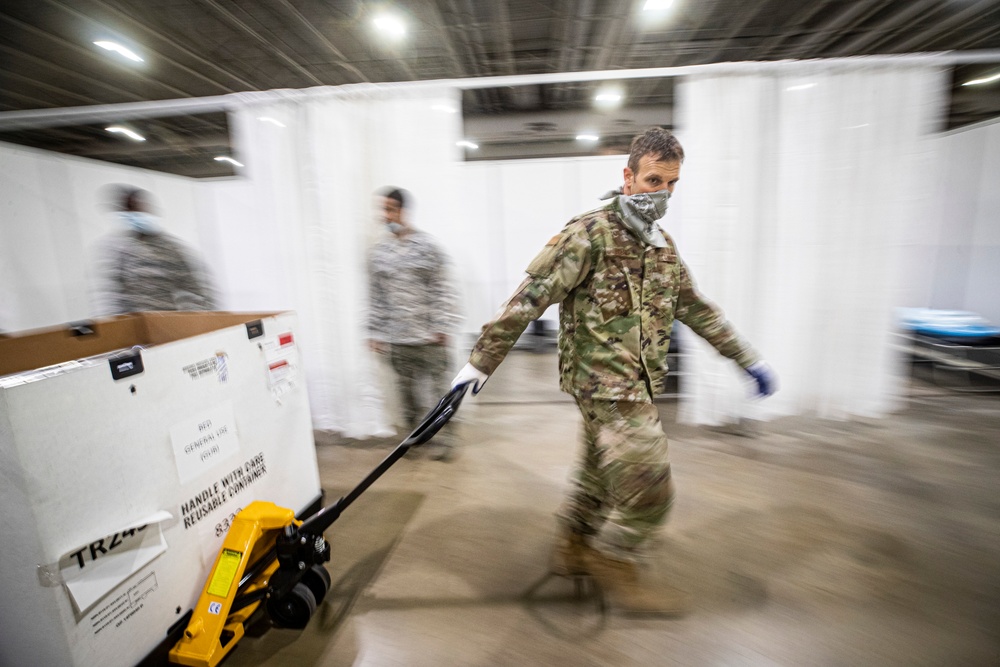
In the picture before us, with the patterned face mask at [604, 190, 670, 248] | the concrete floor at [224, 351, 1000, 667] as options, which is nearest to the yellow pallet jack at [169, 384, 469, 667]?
the concrete floor at [224, 351, 1000, 667]

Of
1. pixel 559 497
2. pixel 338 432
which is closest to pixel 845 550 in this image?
pixel 559 497

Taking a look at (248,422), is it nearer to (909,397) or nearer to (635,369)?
(635,369)

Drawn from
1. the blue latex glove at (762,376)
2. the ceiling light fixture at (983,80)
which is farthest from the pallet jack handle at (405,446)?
the ceiling light fixture at (983,80)

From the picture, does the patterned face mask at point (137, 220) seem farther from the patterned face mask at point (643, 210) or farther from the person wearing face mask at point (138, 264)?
the patterned face mask at point (643, 210)

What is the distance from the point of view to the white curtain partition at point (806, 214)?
2279 millimetres

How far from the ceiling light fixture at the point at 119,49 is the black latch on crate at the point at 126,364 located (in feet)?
9.82

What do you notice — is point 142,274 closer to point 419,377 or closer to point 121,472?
point 419,377

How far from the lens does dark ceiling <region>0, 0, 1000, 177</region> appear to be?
2.35 meters

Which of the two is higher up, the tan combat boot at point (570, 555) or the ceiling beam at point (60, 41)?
the ceiling beam at point (60, 41)

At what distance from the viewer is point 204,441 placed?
1.25m

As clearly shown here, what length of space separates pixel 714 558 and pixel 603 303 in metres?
1.13

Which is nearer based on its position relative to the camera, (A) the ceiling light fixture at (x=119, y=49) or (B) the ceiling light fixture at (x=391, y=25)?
(B) the ceiling light fixture at (x=391, y=25)

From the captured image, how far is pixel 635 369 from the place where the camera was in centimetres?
128

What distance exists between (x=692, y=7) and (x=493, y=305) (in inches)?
113
